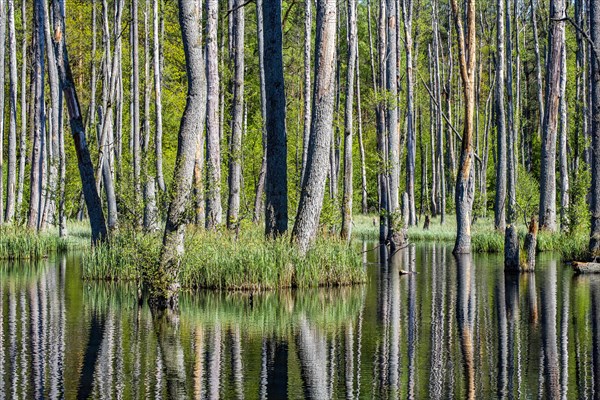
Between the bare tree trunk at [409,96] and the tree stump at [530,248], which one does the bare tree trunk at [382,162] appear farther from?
the tree stump at [530,248]

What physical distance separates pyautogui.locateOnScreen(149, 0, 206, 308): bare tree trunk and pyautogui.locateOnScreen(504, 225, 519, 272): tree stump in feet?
30.1

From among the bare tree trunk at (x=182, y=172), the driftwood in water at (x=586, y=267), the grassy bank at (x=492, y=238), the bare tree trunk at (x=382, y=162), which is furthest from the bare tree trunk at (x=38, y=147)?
the driftwood in water at (x=586, y=267)

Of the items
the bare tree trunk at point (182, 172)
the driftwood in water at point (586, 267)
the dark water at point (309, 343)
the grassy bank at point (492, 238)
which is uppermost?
the bare tree trunk at point (182, 172)

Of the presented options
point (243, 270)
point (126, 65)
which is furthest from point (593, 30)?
point (126, 65)

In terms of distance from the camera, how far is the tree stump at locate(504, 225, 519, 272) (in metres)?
20.8

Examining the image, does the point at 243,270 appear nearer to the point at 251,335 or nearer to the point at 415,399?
the point at 251,335

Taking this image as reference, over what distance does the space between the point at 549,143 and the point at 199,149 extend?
1093cm

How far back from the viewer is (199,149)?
24.5m

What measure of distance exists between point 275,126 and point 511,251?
6137 mm

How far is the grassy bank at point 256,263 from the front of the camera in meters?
15.8

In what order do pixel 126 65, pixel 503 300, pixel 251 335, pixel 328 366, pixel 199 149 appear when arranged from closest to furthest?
pixel 328 366
pixel 251 335
pixel 503 300
pixel 199 149
pixel 126 65

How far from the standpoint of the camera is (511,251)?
20922 mm

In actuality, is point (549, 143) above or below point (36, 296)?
above

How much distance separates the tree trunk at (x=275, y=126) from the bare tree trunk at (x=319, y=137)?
0.90 meters
